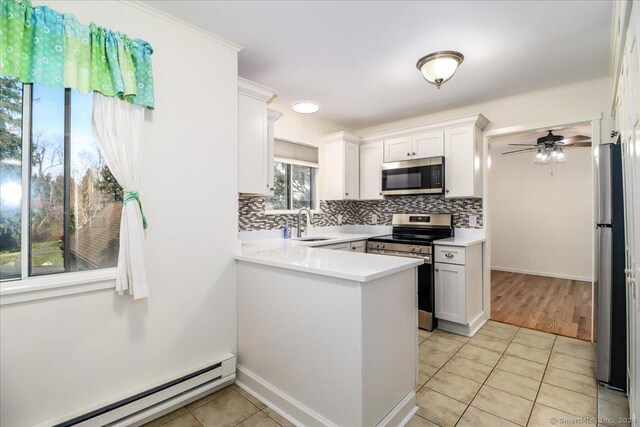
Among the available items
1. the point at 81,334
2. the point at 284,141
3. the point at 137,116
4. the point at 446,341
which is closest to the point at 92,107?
the point at 137,116

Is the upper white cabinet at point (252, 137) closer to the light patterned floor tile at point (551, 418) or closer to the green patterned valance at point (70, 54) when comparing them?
the green patterned valance at point (70, 54)

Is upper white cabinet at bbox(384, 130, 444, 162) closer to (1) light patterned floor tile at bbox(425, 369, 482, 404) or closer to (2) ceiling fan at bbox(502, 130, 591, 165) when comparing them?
(2) ceiling fan at bbox(502, 130, 591, 165)

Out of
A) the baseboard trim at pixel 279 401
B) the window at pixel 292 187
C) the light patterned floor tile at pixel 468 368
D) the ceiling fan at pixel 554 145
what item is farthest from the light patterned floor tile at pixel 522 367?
the ceiling fan at pixel 554 145

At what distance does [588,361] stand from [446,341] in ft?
3.53

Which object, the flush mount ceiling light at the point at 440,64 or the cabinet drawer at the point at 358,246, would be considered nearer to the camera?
the flush mount ceiling light at the point at 440,64

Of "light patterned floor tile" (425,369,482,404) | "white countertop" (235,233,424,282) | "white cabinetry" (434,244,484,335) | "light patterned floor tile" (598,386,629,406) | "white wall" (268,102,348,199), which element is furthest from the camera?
"white wall" (268,102,348,199)

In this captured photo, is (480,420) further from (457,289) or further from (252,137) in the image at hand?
(252,137)

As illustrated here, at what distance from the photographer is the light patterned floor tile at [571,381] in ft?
6.88

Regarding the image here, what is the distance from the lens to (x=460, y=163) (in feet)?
11.2

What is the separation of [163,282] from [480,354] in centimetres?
264

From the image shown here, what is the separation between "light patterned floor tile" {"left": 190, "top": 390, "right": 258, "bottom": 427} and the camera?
1.83m

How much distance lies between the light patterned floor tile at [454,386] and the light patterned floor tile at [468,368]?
0.06 metres

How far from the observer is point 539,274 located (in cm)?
553

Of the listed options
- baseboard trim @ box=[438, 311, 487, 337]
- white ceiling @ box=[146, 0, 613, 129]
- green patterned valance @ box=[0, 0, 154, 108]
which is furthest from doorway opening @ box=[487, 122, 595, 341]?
green patterned valance @ box=[0, 0, 154, 108]
